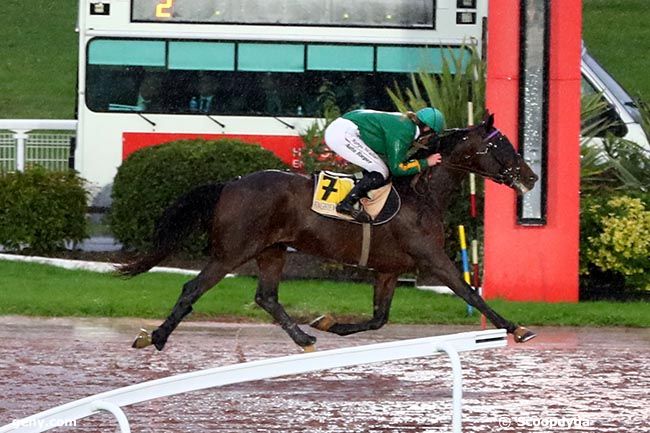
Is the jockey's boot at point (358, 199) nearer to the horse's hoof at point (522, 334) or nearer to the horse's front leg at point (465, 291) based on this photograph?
the horse's front leg at point (465, 291)

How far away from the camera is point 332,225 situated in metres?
10.3

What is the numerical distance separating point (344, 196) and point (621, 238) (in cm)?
523

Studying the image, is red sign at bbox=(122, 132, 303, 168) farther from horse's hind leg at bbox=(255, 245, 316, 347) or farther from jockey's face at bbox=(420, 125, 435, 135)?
jockey's face at bbox=(420, 125, 435, 135)

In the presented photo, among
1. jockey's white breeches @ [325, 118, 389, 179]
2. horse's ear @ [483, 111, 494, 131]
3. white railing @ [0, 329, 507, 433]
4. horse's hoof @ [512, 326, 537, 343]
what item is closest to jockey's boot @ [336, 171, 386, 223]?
jockey's white breeches @ [325, 118, 389, 179]

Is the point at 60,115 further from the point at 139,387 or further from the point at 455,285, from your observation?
the point at 139,387

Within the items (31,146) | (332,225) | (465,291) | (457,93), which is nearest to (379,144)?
(332,225)

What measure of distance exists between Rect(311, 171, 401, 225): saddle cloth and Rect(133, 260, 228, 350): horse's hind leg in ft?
2.77

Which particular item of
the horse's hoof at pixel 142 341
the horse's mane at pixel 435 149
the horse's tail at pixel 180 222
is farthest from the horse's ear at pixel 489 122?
the horse's hoof at pixel 142 341

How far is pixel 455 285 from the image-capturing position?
32.9 ft

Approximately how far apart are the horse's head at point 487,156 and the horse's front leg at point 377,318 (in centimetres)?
98

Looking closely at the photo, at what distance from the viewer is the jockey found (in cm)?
1012

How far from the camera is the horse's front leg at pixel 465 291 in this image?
9.75 metres

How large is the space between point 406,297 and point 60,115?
67.6ft

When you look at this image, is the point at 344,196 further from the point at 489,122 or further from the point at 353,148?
the point at 489,122
